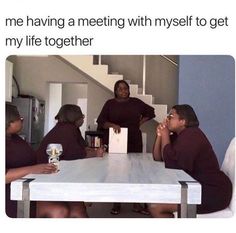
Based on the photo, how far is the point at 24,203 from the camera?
2.93ft

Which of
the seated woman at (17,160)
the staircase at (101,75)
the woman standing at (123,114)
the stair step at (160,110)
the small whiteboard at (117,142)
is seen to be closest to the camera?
the seated woman at (17,160)

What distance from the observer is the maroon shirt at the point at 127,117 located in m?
1.82

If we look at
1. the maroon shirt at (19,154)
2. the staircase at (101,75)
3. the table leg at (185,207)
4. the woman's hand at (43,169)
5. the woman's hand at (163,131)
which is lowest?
the table leg at (185,207)

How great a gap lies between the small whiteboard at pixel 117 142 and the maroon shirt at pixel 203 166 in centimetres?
49

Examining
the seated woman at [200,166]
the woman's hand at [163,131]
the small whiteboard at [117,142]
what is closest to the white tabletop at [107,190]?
the seated woman at [200,166]

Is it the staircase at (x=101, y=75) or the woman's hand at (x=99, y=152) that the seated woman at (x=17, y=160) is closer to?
the woman's hand at (x=99, y=152)

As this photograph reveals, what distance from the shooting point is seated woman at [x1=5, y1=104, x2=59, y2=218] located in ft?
2.90

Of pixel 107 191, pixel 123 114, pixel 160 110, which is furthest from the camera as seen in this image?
pixel 160 110

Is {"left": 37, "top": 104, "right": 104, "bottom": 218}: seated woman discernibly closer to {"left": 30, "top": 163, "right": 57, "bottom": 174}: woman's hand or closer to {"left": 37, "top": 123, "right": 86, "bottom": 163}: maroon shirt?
{"left": 37, "top": 123, "right": 86, "bottom": 163}: maroon shirt

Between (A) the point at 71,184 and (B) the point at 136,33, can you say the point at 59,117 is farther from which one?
(B) the point at 136,33

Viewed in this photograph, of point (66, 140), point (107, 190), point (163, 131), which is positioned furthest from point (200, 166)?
point (66, 140)

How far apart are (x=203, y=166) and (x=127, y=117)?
75 cm

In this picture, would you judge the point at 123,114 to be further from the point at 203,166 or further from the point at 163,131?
the point at 203,166

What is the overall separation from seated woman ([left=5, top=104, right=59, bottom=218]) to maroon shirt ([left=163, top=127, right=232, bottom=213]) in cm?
33
